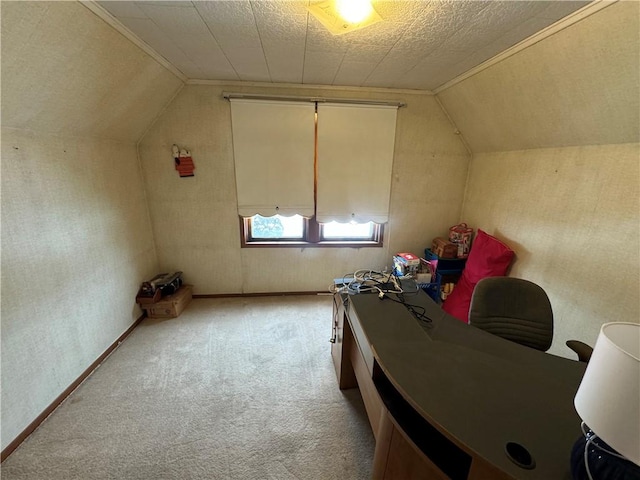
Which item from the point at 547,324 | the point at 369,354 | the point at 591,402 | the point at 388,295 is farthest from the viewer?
the point at 388,295

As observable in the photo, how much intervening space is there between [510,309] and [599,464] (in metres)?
1.01

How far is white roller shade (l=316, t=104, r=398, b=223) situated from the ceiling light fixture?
149cm

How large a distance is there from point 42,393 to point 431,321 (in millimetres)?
2576

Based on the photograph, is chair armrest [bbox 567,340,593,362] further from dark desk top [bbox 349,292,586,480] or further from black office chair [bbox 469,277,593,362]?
dark desk top [bbox 349,292,586,480]

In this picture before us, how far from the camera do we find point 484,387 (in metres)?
1.07

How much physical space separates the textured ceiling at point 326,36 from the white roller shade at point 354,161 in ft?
1.47

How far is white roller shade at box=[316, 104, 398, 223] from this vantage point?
297cm

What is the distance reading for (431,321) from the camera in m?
1.56

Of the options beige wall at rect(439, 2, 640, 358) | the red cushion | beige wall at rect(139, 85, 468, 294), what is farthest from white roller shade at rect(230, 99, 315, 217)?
the red cushion

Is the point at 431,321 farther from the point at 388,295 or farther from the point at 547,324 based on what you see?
the point at 547,324

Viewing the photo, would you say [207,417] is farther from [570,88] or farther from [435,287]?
[570,88]

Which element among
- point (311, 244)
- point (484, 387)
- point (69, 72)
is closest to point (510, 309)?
point (484, 387)

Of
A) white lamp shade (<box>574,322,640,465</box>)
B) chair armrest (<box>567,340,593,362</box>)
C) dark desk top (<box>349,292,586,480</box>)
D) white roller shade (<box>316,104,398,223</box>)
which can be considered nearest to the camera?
white lamp shade (<box>574,322,640,465</box>)

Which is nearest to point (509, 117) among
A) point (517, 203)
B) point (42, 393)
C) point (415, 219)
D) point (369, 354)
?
point (517, 203)
